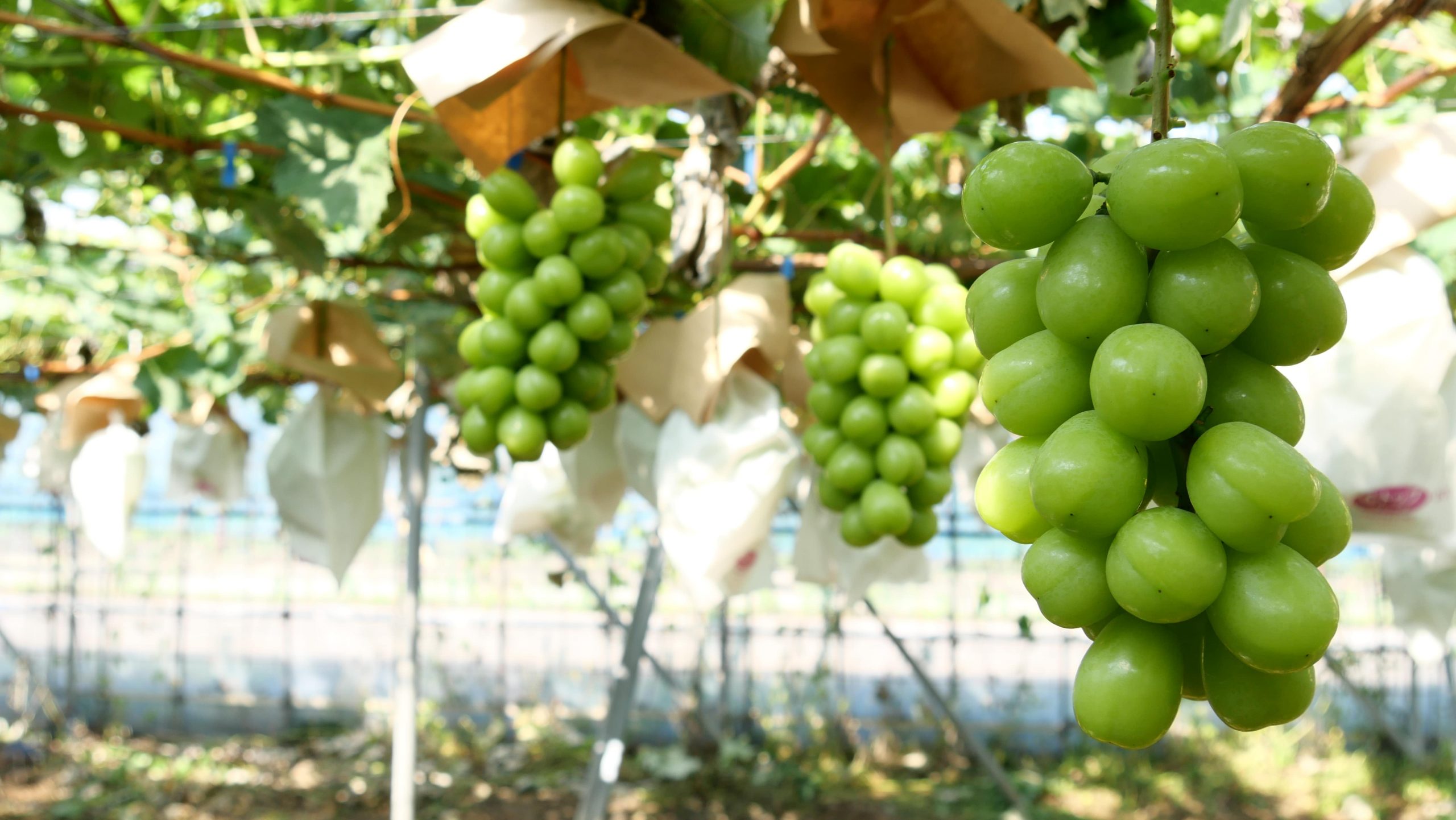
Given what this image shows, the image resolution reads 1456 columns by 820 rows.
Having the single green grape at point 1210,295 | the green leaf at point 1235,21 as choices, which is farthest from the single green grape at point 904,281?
the single green grape at point 1210,295

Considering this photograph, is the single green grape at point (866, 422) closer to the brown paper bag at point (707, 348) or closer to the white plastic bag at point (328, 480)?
the brown paper bag at point (707, 348)

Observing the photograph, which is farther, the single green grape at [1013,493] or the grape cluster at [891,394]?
the grape cluster at [891,394]

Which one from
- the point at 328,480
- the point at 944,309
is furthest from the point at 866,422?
the point at 328,480

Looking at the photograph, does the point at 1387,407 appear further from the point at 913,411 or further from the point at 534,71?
the point at 534,71

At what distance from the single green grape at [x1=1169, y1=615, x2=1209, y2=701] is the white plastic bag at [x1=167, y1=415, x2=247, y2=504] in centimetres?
402

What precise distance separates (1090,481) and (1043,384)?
0.07m

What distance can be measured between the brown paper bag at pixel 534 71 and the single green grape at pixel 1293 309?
2.19 feet

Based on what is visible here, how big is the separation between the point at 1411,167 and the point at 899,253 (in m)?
1.38

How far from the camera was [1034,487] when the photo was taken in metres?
0.41

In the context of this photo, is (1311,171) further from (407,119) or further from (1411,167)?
(407,119)

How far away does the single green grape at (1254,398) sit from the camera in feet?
1.42

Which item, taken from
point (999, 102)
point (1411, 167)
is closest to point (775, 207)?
point (999, 102)

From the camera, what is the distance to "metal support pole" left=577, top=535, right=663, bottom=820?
2482mm

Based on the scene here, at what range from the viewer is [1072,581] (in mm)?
426
